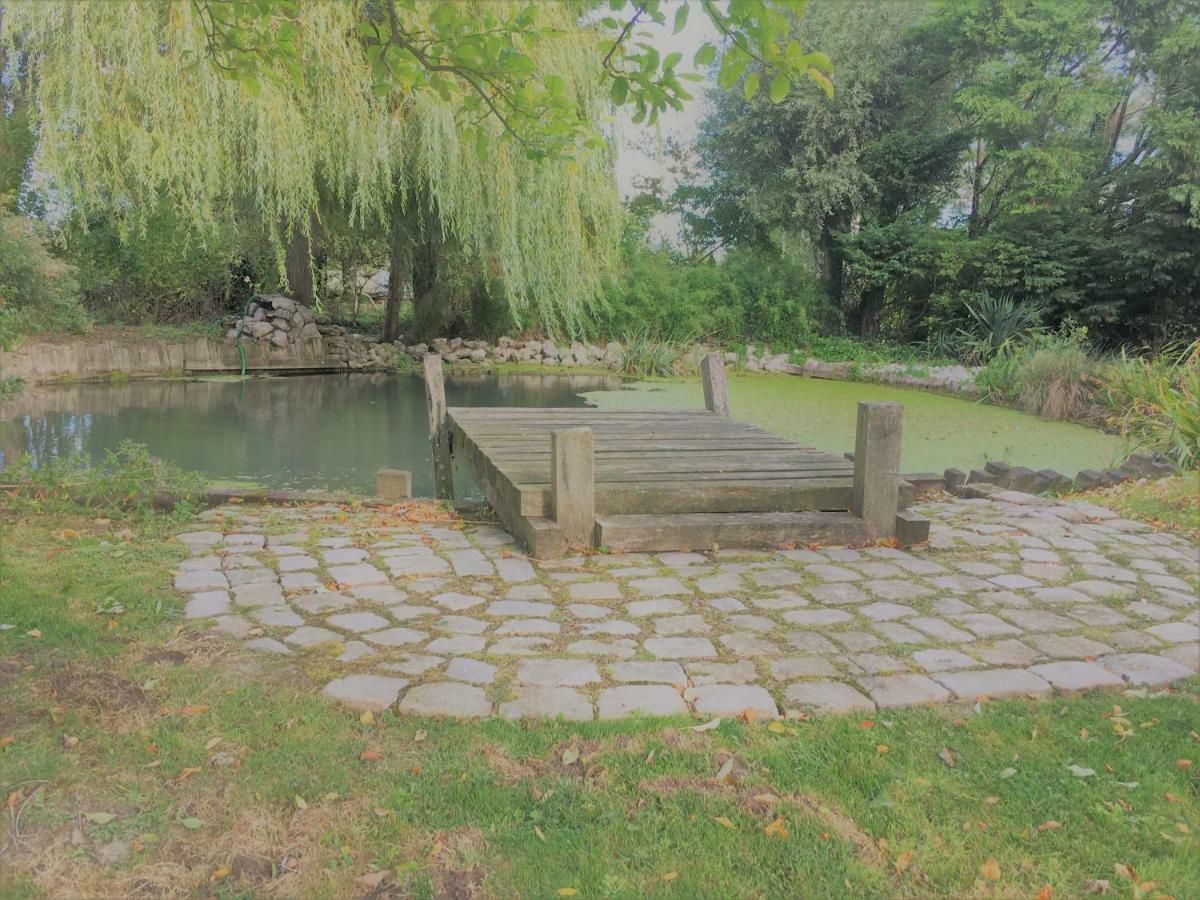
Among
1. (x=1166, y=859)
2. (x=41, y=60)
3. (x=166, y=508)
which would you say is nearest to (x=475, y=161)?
(x=41, y=60)

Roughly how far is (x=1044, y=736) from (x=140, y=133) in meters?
7.79

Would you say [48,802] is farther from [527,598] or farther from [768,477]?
[768,477]

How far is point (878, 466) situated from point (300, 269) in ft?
34.7

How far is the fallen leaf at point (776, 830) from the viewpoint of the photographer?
1.89 m

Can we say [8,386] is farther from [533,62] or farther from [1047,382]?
[1047,382]

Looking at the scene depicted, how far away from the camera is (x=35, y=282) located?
33.3 feet

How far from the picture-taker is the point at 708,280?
53.9 ft

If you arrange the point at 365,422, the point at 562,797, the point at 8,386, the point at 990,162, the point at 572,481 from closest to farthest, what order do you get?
the point at 562,797 → the point at 572,481 → the point at 8,386 → the point at 365,422 → the point at 990,162

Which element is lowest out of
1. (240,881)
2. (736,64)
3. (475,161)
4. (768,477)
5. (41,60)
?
(240,881)

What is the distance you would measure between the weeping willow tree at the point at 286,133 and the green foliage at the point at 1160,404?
4.61m

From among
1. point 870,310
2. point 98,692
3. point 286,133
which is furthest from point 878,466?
point 870,310

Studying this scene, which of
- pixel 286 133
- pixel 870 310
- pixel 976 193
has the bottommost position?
pixel 870 310

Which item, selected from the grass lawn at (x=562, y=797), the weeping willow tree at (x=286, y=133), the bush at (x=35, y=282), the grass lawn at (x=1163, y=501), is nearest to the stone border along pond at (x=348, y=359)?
the bush at (x=35, y=282)

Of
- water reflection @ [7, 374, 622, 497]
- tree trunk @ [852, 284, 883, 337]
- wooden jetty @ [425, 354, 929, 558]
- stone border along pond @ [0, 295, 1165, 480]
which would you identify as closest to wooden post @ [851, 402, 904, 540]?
wooden jetty @ [425, 354, 929, 558]
